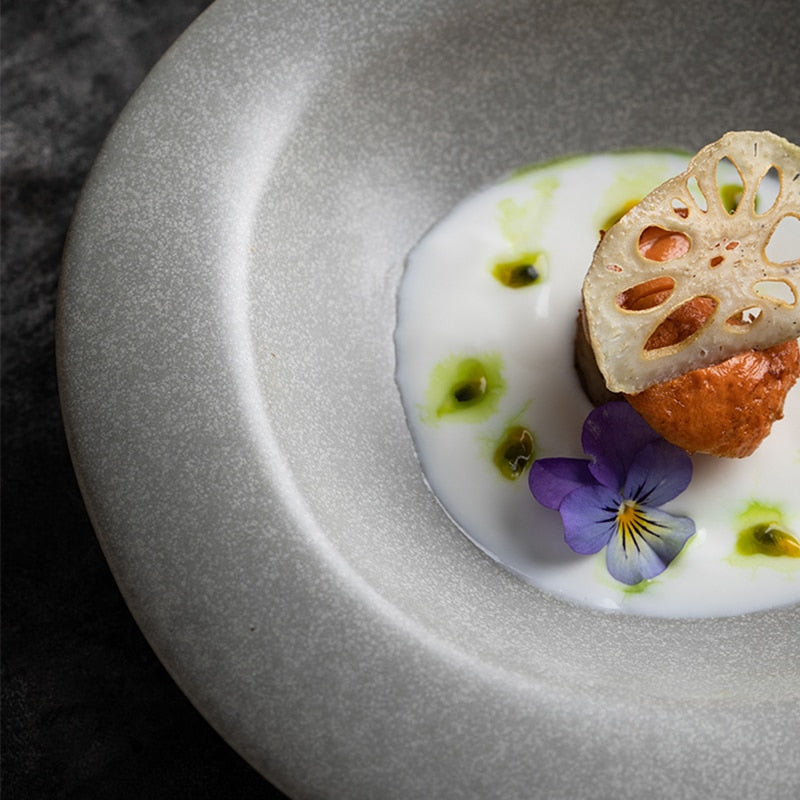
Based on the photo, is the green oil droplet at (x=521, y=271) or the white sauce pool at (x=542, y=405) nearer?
the white sauce pool at (x=542, y=405)

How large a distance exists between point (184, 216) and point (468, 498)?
1.72ft

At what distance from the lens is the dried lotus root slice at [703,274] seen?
1.30m

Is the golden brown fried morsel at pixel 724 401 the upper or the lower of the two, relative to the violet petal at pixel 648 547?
upper

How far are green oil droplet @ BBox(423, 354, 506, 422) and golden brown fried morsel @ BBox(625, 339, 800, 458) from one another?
0.23 metres

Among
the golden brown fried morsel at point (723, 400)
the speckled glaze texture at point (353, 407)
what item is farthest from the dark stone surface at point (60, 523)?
the golden brown fried morsel at point (723, 400)

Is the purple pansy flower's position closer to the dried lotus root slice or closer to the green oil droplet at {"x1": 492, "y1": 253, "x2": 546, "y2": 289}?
the dried lotus root slice

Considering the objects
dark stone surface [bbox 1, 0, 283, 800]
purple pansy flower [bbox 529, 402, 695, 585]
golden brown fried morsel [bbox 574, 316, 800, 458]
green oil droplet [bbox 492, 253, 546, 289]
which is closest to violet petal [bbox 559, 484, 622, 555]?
purple pansy flower [bbox 529, 402, 695, 585]

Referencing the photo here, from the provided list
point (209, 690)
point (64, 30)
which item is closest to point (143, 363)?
point (209, 690)

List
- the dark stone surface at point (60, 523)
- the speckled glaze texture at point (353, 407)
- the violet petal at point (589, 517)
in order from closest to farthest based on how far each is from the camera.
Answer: the speckled glaze texture at point (353, 407)
the violet petal at point (589, 517)
the dark stone surface at point (60, 523)

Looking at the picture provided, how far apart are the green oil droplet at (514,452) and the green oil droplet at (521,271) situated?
0.74ft

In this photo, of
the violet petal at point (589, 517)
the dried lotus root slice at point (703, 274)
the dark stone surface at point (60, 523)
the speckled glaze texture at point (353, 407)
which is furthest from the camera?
the dark stone surface at point (60, 523)

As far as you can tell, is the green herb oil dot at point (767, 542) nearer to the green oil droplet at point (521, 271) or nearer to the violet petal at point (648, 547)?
the violet petal at point (648, 547)

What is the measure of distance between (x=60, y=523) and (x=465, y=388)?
2.09 feet

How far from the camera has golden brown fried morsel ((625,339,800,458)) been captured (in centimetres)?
134
